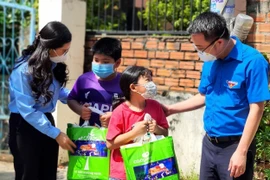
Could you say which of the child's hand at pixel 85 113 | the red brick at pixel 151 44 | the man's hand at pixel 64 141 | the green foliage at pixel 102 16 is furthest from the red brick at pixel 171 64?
the man's hand at pixel 64 141

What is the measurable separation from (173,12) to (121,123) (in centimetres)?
248

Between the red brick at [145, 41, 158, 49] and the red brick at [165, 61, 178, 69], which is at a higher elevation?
the red brick at [145, 41, 158, 49]

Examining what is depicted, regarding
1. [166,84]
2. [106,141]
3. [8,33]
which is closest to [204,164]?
[106,141]

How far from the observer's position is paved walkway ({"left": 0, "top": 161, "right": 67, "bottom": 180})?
564 cm

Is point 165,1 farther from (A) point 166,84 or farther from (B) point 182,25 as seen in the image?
(A) point 166,84

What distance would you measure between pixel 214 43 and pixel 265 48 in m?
1.73

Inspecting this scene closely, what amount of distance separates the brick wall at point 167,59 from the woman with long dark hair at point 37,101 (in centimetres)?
185

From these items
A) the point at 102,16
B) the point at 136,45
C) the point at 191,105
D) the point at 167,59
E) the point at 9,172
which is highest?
the point at 102,16

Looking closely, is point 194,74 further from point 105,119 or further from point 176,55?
point 105,119

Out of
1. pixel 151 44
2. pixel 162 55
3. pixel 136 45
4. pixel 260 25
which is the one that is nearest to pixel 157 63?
pixel 162 55

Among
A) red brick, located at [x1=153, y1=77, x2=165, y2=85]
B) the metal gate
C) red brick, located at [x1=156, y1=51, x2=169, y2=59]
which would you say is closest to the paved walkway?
the metal gate

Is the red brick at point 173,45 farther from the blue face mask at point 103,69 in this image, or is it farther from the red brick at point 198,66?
the blue face mask at point 103,69

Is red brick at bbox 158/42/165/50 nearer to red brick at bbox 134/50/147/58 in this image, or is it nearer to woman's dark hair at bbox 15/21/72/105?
red brick at bbox 134/50/147/58

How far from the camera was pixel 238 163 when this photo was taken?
2.94 metres
